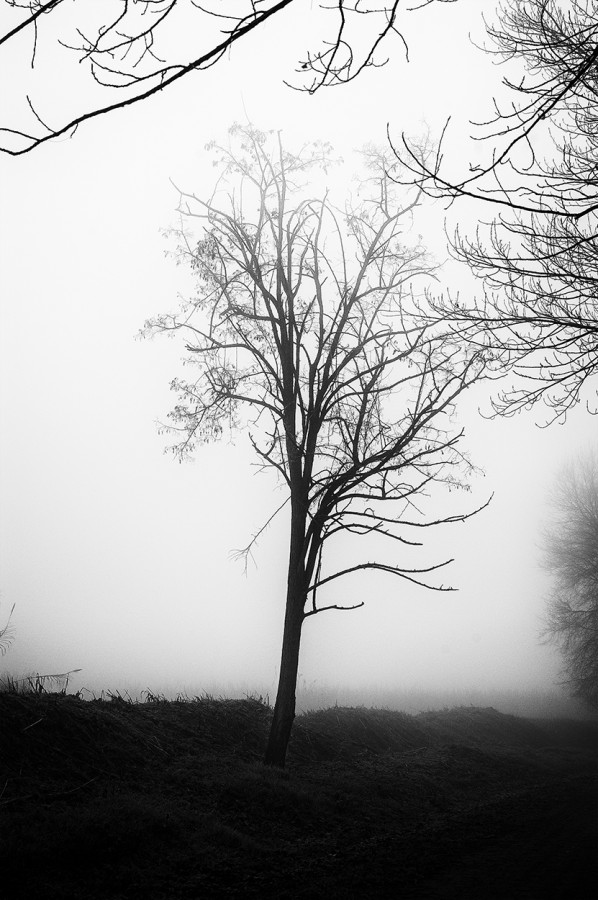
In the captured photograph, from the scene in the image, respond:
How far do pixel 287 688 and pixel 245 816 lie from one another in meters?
2.43

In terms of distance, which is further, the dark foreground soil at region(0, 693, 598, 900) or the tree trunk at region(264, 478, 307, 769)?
the tree trunk at region(264, 478, 307, 769)

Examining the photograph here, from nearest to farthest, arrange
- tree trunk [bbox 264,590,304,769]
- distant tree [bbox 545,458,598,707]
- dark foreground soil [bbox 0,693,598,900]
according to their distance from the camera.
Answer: dark foreground soil [bbox 0,693,598,900], tree trunk [bbox 264,590,304,769], distant tree [bbox 545,458,598,707]

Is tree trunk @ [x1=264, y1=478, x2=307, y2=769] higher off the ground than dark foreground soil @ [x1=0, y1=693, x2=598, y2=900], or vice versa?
tree trunk @ [x1=264, y1=478, x2=307, y2=769]

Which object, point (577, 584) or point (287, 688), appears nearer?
point (287, 688)

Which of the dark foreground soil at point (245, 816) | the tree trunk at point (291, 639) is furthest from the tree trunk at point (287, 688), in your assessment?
the dark foreground soil at point (245, 816)

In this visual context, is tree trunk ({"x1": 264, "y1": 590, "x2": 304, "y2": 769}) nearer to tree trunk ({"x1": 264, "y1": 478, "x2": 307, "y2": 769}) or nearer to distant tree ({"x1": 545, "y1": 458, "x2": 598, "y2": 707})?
tree trunk ({"x1": 264, "y1": 478, "x2": 307, "y2": 769})

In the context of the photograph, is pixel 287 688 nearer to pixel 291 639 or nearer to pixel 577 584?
pixel 291 639

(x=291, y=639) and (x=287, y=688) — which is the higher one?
(x=291, y=639)

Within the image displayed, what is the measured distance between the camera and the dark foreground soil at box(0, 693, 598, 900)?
16.0ft

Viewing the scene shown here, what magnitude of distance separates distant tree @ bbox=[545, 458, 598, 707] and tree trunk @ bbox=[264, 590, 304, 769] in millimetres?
22084

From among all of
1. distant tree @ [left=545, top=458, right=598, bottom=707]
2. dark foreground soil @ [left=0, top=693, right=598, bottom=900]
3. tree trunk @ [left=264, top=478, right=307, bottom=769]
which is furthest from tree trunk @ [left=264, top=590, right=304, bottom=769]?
distant tree @ [left=545, top=458, right=598, bottom=707]

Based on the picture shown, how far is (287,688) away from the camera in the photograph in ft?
29.4

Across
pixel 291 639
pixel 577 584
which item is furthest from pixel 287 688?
pixel 577 584

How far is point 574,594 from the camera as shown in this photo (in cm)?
2922
